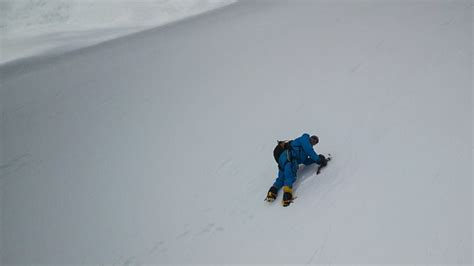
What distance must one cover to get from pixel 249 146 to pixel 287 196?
198cm

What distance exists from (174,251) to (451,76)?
582 centimetres

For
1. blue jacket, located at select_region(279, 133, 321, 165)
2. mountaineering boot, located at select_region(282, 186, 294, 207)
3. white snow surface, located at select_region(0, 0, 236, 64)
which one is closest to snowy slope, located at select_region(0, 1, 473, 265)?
mountaineering boot, located at select_region(282, 186, 294, 207)

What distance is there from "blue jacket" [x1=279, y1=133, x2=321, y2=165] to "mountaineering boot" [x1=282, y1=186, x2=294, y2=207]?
38cm

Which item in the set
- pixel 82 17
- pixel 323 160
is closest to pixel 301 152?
pixel 323 160

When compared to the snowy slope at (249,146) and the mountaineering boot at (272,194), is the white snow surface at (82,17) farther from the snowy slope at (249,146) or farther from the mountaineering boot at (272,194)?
the mountaineering boot at (272,194)

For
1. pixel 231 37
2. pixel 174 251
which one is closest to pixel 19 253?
pixel 174 251

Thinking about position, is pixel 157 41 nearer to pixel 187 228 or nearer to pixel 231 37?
pixel 231 37

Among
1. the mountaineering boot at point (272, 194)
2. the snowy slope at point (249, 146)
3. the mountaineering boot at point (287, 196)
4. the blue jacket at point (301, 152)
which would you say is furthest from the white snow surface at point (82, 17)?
the mountaineering boot at point (287, 196)

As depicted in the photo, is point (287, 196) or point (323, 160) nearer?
point (287, 196)

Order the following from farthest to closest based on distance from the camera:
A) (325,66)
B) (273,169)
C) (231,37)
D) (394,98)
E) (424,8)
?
1. (231,37)
2. (424,8)
3. (325,66)
4. (394,98)
5. (273,169)

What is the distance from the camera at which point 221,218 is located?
592 cm

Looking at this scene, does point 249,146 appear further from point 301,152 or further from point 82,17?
point 82,17

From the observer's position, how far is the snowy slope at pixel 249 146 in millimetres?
5113

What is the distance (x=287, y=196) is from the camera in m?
5.74
